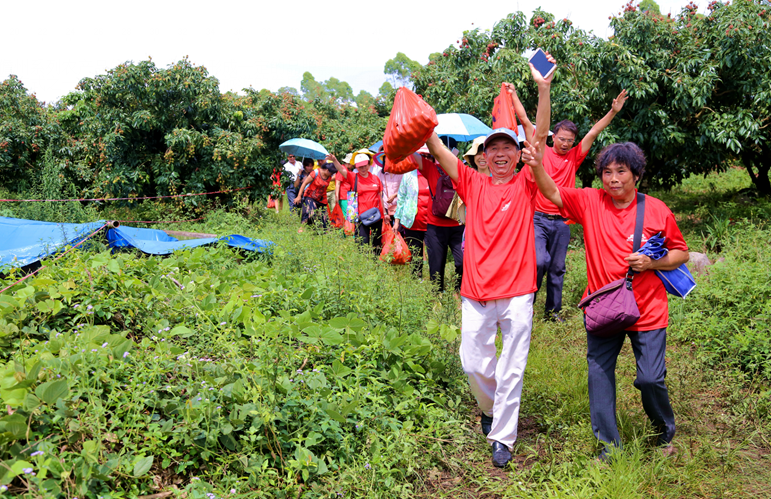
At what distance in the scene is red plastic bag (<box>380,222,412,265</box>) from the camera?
241 inches

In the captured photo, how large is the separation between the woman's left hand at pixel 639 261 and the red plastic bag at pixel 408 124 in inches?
49.8

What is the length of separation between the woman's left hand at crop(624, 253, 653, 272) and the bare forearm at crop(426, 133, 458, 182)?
1103 millimetres

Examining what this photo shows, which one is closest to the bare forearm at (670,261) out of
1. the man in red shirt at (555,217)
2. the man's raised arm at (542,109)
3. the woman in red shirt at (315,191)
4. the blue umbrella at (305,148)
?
the man's raised arm at (542,109)

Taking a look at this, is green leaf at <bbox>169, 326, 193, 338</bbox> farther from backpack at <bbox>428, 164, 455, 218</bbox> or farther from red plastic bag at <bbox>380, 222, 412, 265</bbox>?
red plastic bag at <bbox>380, 222, 412, 265</bbox>

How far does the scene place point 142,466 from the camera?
7.42 feet

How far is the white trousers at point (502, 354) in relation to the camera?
2998mm

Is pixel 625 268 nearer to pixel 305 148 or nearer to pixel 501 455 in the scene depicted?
pixel 501 455

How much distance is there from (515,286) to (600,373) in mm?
666

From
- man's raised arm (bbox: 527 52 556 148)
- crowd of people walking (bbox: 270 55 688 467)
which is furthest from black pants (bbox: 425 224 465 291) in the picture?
man's raised arm (bbox: 527 52 556 148)

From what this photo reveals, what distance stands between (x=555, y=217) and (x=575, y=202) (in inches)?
84.4

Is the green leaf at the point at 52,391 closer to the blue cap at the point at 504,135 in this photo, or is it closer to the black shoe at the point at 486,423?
the black shoe at the point at 486,423

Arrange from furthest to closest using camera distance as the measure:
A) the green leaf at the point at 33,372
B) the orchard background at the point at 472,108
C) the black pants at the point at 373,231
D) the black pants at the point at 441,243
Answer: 1. the orchard background at the point at 472,108
2. the black pants at the point at 373,231
3. the black pants at the point at 441,243
4. the green leaf at the point at 33,372

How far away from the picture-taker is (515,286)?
299cm

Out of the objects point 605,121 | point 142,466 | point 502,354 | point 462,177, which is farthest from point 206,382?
point 605,121
